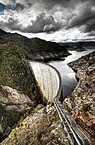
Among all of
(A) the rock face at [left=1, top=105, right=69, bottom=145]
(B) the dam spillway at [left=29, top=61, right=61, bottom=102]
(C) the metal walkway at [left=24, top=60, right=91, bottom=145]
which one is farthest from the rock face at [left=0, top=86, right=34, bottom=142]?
(A) the rock face at [left=1, top=105, right=69, bottom=145]

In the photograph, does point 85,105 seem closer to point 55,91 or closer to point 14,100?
point 55,91

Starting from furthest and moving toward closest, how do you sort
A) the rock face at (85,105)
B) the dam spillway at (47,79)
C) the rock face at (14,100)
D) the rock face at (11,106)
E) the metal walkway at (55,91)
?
the rock face at (14,100)
the rock face at (11,106)
the dam spillway at (47,79)
the rock face at (85,105)
the metal walkway at (55,91)

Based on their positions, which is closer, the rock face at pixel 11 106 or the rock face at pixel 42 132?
the rock face at pixel 42 132

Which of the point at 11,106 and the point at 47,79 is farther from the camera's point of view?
the point at 11,106

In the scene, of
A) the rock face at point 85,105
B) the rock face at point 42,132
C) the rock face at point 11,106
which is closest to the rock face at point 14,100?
the rock face at point 11,106

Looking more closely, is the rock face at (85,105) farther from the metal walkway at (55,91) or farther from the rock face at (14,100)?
the rock face at (14,100)

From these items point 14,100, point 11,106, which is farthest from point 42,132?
point 11,106
